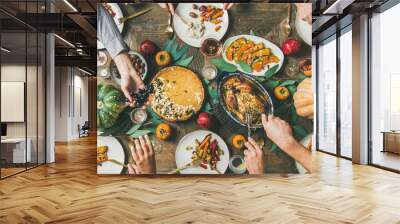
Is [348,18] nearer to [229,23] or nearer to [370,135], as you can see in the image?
[370,135]

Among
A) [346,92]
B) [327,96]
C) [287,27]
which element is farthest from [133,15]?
[327,96]

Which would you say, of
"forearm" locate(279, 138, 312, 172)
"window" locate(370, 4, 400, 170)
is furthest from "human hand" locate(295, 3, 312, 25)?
"forearm" locate(279, 138, 312, 172)

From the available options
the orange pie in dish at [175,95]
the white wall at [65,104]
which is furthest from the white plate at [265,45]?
the white wall at [65,104]

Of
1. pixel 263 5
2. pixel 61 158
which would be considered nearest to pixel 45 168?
pixel 61 158

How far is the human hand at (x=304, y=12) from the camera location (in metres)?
6.36

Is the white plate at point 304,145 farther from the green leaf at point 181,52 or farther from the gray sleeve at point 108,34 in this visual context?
the gray sleeve at point 108,34

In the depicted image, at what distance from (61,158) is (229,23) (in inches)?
215

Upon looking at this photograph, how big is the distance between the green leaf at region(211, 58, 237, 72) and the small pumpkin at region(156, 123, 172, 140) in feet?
4.44

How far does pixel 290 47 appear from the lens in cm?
636

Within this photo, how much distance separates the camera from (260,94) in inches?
251

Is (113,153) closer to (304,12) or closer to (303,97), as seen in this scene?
(303,97)

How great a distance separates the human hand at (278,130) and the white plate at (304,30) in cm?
146

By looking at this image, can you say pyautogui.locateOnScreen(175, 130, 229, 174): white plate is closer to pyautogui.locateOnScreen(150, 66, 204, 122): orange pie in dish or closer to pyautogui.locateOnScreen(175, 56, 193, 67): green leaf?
pyautogui.locateOnScreen(150, 66, 204, 122): orange pie in dish

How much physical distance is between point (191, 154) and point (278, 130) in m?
1.56
